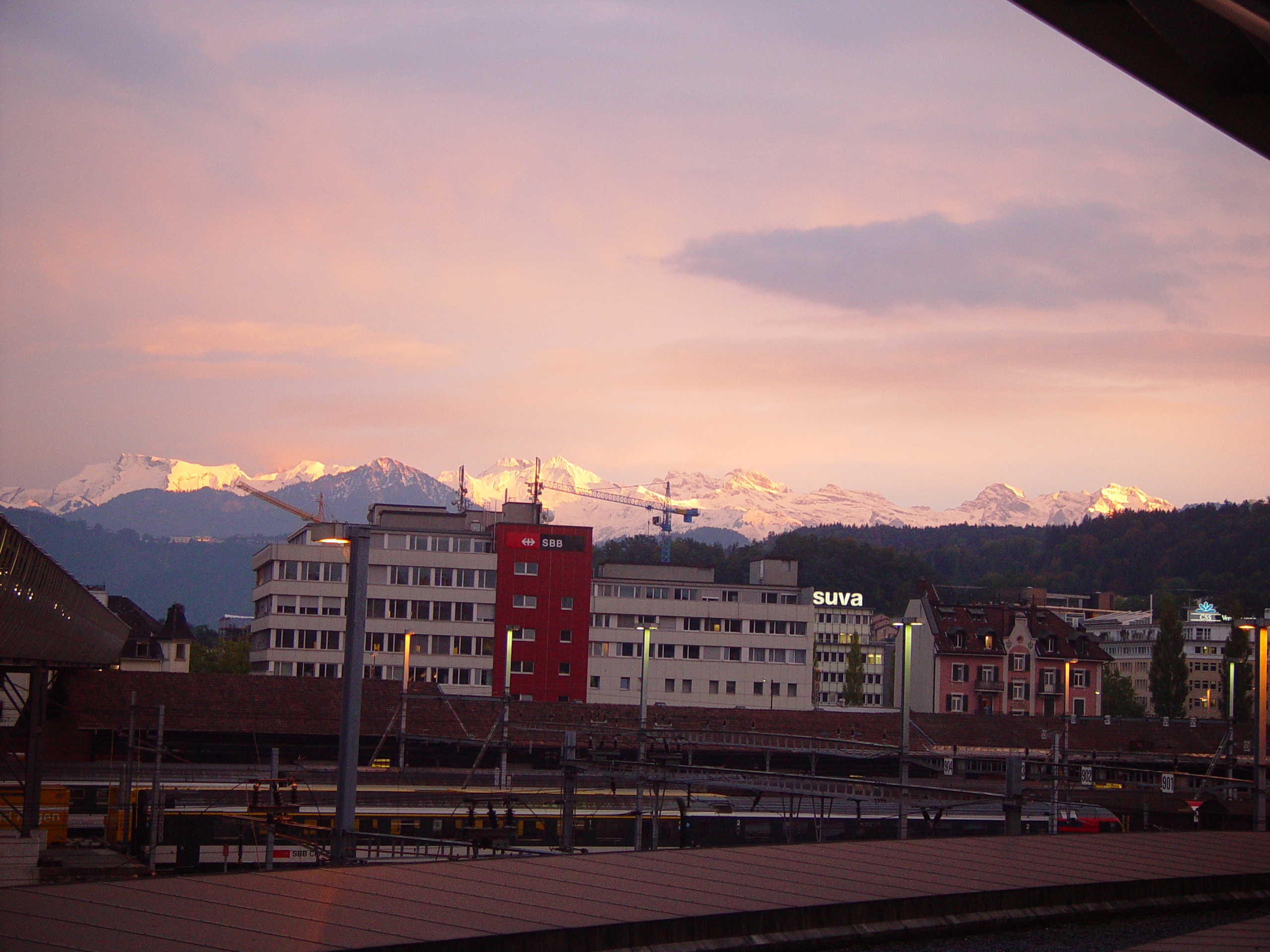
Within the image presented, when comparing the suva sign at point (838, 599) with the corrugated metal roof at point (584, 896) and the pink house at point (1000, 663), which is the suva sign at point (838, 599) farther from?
the corrugated metal roof at point (584, 896)

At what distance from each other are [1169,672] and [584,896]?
358ft

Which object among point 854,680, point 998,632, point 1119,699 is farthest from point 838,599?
point 998,632

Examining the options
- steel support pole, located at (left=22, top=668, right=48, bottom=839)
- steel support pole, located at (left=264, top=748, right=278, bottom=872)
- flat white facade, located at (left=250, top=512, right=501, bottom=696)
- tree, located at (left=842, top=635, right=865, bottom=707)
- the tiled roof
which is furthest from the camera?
tree, located at (left=842, top=635, right=865, bottom=707)

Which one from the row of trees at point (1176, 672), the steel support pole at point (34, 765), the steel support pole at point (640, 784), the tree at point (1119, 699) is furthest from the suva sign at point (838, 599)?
the steel support pole at point (34, 765)

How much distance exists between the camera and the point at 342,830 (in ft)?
41.8

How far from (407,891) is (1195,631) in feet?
555

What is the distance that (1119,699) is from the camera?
410 ft

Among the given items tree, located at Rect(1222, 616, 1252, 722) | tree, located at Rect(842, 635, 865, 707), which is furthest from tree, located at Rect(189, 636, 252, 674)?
tree, located at Rect(1222, 616, 1252, 722)

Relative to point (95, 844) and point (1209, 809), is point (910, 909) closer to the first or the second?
point (95, 844)

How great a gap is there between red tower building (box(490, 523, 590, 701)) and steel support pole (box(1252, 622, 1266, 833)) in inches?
2589

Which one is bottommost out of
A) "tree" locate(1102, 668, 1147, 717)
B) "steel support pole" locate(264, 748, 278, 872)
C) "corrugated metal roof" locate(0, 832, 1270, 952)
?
"tree" locate(1102, 668, 1147, 717)

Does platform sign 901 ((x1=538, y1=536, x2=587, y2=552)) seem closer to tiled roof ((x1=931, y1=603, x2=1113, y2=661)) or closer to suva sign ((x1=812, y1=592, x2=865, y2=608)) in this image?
tiled roof ((x1=931, y1=603, x2=1113, y2=661))

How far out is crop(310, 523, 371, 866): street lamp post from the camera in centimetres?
1273

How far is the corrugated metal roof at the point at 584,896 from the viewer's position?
8.85m
